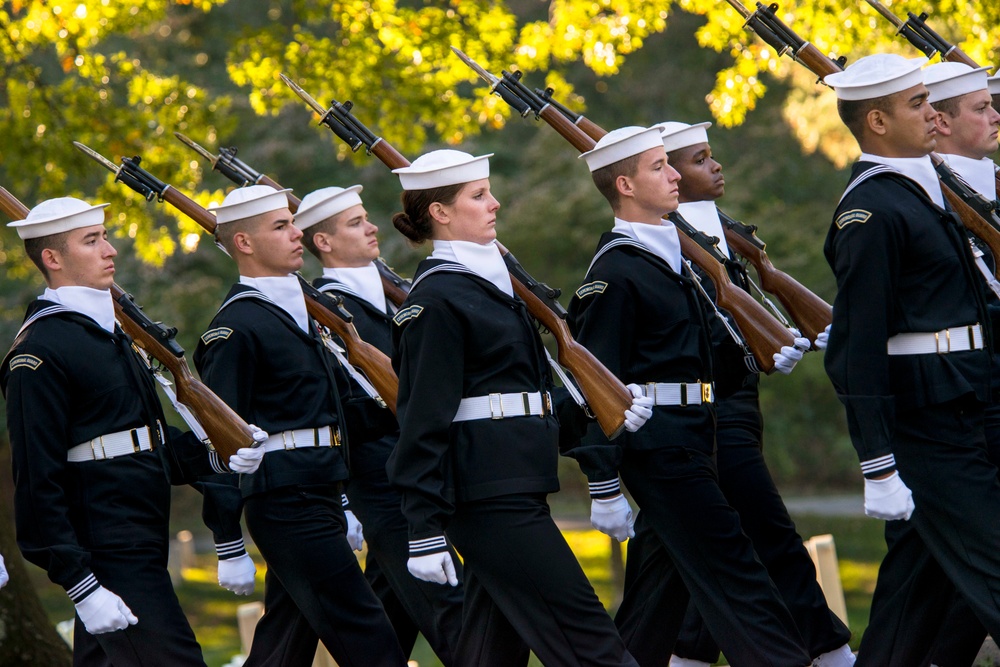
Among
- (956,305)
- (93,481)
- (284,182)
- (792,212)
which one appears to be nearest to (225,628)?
(284,182)

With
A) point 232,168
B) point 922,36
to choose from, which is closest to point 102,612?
point 232,168

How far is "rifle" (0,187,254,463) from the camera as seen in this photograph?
5.59 metres

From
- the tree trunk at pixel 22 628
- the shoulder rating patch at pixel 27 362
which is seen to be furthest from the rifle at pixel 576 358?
the tree trunk at pixel 22 628

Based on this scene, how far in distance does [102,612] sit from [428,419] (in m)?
1.37

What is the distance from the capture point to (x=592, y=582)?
15.6 meters

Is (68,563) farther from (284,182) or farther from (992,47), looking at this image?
(284,182)

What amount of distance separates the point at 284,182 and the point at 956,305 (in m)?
14.1

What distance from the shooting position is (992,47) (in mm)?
8758

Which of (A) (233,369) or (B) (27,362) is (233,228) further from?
(B) (27,362)

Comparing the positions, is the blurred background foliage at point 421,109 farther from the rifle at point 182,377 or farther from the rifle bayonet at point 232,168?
the rifle at point 182,377

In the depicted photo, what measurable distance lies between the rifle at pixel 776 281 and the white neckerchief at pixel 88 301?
251cm

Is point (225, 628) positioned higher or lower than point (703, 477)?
lower

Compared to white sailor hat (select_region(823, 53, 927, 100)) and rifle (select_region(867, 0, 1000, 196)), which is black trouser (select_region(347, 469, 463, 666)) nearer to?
white sailor hat (select_region(823, 53, 927, 100))

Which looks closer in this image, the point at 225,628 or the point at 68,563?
the point at 68,563
